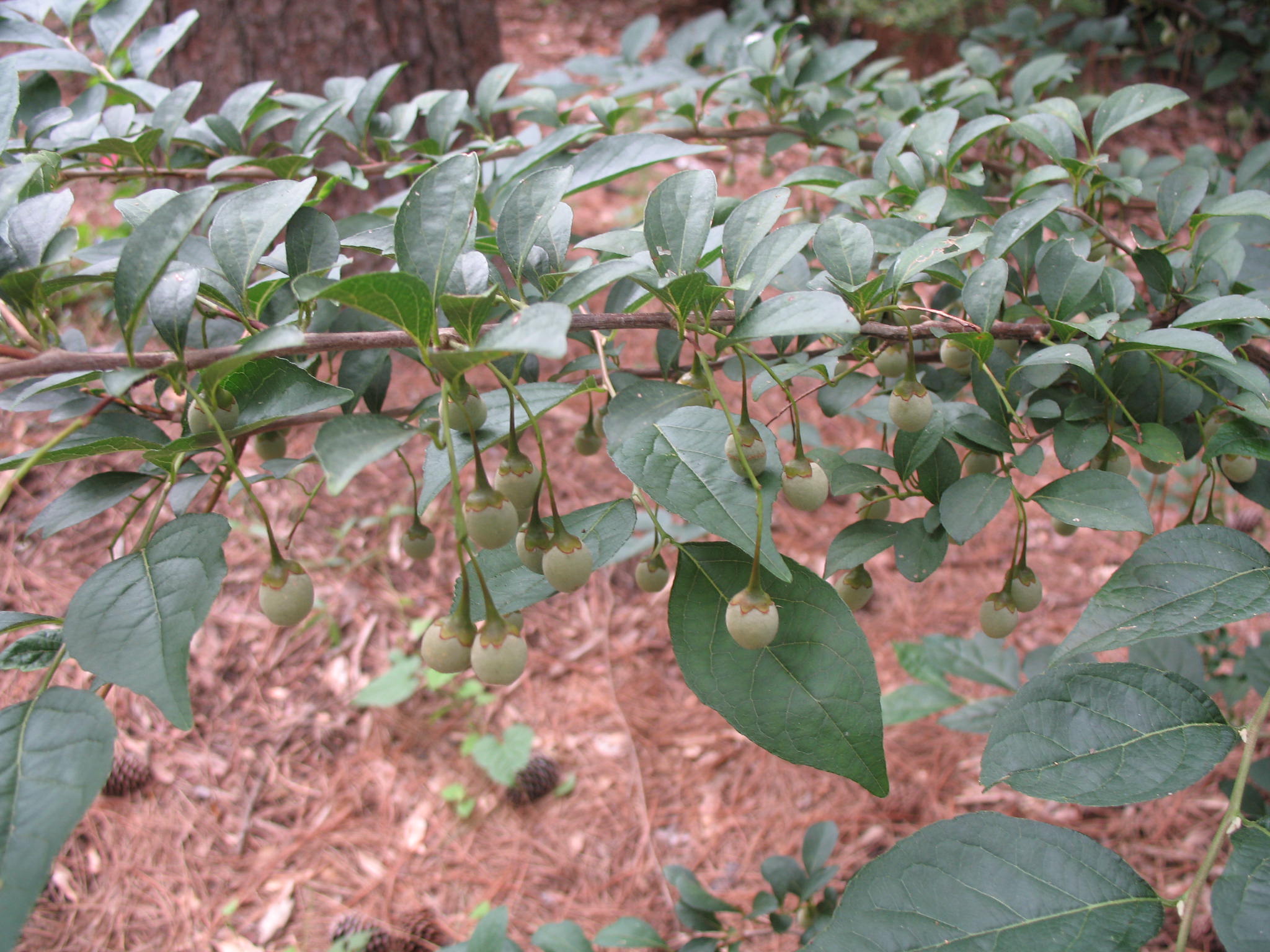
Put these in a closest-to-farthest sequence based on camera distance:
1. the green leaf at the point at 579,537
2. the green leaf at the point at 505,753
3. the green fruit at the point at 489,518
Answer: the green fruit at the point at 489,518 < the green leaf at the point at 579,537 < the green leaf at the point at 505,753

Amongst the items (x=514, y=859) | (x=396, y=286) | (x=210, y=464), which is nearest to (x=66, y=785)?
(x=396, y=286)

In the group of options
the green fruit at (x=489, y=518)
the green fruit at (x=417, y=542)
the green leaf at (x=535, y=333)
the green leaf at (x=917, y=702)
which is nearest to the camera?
the green leaf at (x=535, y=333)

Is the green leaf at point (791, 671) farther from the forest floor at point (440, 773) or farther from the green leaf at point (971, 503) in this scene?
the forest floor at point (440, 773)

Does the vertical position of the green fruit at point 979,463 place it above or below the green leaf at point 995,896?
above

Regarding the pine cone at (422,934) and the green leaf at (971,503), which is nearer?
the green leaf at (971,503)

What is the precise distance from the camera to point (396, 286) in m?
0.69

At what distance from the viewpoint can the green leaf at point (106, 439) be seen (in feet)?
2.73

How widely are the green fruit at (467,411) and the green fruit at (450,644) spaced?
0.68 ft

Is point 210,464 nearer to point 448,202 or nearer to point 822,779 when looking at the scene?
point 822,779

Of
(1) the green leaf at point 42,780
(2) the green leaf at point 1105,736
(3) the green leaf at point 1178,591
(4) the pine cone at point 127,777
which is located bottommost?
(4) the pine cone at point 127,777

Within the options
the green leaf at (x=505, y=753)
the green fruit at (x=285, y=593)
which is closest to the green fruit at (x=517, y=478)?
the green fruit at (x=285, y=593)

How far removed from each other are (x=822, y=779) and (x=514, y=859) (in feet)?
3.06

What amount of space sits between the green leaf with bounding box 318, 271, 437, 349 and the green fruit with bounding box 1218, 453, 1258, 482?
1006 millimetres

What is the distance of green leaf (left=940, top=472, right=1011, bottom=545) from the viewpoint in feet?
3.14
